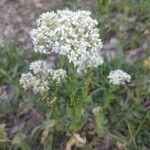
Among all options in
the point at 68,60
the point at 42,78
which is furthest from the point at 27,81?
the point at 68,60

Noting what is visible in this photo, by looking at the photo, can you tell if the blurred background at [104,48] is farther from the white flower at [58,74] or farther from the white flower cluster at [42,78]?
the white flower at [58,74]

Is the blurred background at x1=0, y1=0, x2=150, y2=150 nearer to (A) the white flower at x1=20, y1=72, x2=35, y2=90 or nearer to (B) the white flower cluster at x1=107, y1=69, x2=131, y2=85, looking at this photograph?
(A) the white flower at x1=20, y1=72, x2=35, y2=90

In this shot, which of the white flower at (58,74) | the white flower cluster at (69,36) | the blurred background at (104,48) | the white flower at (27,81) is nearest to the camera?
the white flower cluster at (69,36)

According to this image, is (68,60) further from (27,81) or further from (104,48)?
(104,48)

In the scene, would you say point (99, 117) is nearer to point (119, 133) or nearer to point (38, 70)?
point (119, 133)

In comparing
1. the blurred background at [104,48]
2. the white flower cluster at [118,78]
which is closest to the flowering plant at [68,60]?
the white flower cluster at [118,78]

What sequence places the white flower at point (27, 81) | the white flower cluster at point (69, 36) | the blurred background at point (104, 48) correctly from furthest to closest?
Result: 1. the blurred background at point (104, 48)
2. the white flower at point (27, 81)
3. the white flower cluster at point (69, 36)

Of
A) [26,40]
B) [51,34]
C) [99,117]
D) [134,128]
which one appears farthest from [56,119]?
[26,40]
